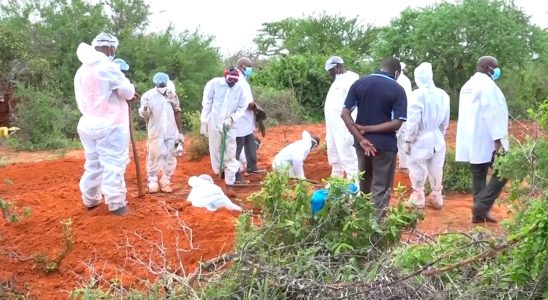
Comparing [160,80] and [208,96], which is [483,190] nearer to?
[208,96]

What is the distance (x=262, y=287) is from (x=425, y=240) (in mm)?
1179

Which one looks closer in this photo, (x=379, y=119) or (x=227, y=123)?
(x=379, y=119)

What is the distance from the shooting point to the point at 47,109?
13844mm

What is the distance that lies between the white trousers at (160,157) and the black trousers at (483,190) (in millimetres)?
3412

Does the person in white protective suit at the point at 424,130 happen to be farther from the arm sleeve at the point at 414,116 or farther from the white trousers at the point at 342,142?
the white trousers at the point at 342,142

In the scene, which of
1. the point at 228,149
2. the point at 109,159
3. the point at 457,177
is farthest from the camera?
the point at 457,177

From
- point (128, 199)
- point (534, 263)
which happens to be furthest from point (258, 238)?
point (128, 199)

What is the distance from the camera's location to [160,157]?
8.26 meters

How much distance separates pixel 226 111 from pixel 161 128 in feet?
2.62

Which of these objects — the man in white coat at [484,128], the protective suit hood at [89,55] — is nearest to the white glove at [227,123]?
the protective suit hood at [89,55]

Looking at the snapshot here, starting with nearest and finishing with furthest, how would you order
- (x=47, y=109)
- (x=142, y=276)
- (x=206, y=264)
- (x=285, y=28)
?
(x=206, y=264)
(x=142, y=276)
(x=47, y=109)
(x=285, y=28)

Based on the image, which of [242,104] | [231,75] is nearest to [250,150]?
[242,104]

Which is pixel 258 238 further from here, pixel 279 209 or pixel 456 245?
pixel 456 245

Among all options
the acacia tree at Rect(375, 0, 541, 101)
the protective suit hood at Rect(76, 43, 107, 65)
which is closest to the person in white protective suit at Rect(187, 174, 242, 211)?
the protective suit hood at Rect(76, 43, 107, 65)
